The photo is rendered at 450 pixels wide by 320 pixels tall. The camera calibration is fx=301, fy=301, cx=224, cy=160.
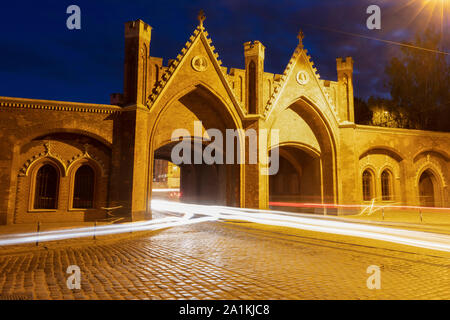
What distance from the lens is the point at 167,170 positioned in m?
67.3

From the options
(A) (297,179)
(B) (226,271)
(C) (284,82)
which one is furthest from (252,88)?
(B) (226,271)

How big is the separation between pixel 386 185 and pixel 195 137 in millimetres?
15496

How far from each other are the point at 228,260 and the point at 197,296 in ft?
8.34

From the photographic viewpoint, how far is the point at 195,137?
18281 millimetres

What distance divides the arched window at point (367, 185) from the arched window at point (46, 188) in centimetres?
2043

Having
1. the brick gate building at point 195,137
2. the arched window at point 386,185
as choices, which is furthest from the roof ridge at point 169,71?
the arched window at point 386,185

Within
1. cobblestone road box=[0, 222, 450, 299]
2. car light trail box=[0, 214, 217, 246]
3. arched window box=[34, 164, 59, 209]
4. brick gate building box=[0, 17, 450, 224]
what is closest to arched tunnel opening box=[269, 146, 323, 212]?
brick gate building box=[0, 17, 450, 224]

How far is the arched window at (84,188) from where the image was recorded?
1580cm

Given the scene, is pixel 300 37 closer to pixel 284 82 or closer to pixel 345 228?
pixel 284 82

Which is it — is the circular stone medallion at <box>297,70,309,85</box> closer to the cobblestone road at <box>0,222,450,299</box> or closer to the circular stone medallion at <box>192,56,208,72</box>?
the circular stone medallion at <box>192,56,208,72</box>

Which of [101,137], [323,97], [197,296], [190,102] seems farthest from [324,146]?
[197,296]

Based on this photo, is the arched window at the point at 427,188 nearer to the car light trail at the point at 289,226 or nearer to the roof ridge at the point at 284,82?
the roof ridge at the point at 284,82

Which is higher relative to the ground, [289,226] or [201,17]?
[201,17]
